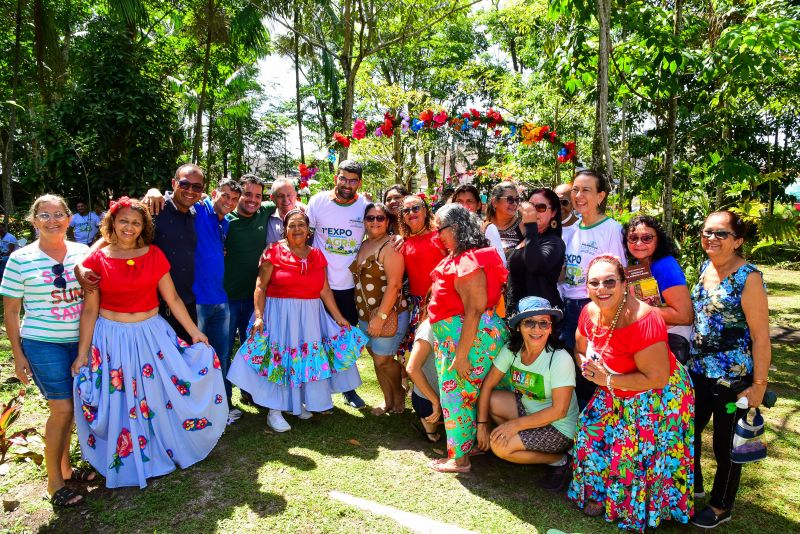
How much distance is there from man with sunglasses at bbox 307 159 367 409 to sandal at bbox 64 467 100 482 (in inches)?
88.6

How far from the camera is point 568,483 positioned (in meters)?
3.62

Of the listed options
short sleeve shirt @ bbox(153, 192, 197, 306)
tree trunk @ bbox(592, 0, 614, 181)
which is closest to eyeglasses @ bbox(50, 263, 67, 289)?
short sleeve shirt @ bbox(153, 192, 197, 306)

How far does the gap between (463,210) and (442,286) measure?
1.80 ft

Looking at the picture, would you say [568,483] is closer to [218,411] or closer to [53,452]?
[218,411]

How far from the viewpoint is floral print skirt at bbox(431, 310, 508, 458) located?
373cm

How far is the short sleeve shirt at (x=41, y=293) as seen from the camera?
3.20m

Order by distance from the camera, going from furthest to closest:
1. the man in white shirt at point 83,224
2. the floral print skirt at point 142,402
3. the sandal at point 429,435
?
1. the man in white shirt at point 83,224
2. the sandal at point 429,435
3. the floral print skirt at point 142,402

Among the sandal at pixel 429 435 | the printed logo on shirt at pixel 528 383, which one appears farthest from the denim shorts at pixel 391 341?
the printed logo on shirt at pixel 528 383

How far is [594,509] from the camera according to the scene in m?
3.26

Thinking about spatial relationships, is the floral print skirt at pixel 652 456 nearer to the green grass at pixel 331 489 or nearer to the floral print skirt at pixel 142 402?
the green grass at pixel 331 489

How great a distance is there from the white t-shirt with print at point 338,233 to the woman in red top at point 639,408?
7.60 feet

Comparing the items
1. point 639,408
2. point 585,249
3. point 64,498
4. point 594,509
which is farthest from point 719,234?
point 64,498

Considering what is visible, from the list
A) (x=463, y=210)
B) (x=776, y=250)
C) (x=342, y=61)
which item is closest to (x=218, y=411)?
(x=463, y=210)

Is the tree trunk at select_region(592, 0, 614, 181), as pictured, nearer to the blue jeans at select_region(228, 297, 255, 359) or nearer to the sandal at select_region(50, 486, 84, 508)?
the blue jeans at select_region(228, 297, 255, 359)
